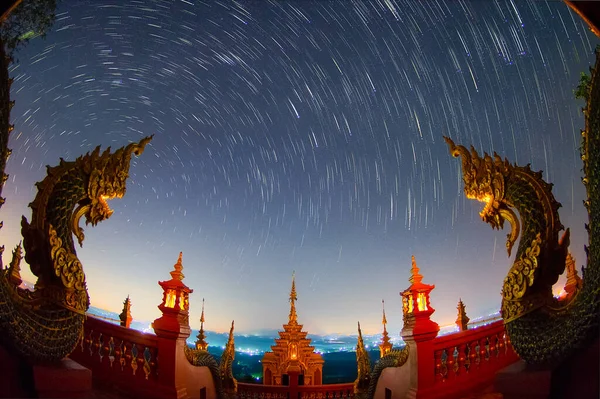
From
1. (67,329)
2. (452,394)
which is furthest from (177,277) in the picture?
(452,394)

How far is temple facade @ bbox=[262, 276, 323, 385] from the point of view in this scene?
21547 millimetres

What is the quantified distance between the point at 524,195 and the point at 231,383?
12779mm

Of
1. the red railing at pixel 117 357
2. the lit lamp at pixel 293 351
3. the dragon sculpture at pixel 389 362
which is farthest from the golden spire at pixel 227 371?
the red railing at pixel 117 357

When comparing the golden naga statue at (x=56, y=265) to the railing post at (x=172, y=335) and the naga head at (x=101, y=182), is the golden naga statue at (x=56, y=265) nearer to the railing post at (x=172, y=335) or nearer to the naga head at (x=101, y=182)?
the naga head at (x=101, y=182)

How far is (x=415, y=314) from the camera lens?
700 centimetres

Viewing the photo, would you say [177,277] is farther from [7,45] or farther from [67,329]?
[7,45]

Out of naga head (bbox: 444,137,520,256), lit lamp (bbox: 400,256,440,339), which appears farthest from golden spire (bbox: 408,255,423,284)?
naga head (bbox: 444,137,520,256)

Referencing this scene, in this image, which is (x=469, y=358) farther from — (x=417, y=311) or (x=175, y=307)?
(x=175, y=307)

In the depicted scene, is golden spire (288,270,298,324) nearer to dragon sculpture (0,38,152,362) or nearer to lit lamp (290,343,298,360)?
lit lamp (290,343,298,360)

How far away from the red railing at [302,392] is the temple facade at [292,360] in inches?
201

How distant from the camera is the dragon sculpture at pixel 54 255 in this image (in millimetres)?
4078

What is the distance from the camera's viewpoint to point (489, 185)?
5348mm

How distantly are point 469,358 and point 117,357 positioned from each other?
5808mm

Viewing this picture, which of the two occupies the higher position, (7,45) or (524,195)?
(7,45)
